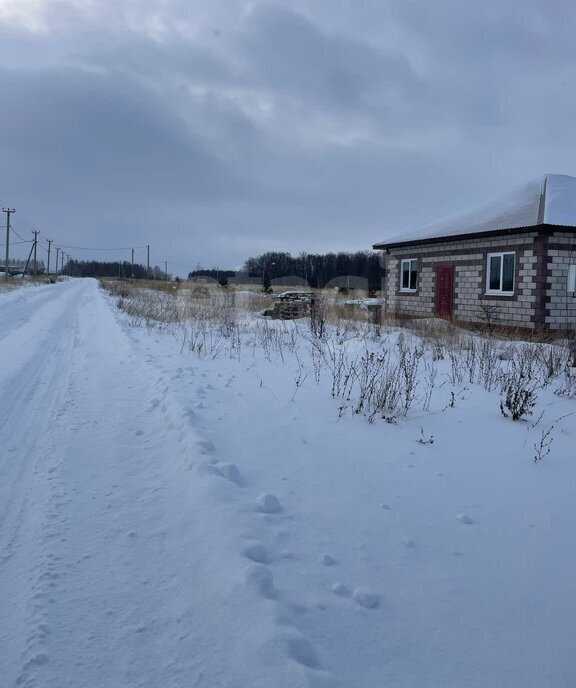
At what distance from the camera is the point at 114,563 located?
2.56 m

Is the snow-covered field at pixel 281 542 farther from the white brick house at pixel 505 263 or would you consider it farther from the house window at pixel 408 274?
the house window at pixel 408 274

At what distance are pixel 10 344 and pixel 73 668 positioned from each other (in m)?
9.01

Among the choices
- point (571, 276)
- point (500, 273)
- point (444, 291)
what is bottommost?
point (444, 291)

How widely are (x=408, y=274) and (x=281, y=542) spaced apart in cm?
1813

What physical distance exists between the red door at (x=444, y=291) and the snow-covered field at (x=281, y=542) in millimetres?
11580

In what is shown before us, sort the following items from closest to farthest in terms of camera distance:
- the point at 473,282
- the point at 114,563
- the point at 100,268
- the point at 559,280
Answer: the point at 114,563, the point at 559,280, the point at 473,282, the point at 100,268

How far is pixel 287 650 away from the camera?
77.4 inches

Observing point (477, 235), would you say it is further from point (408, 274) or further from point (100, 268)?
point (100, 268)

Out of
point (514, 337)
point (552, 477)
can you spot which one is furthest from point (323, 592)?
point (514, 337)

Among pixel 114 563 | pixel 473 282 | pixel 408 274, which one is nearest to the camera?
pixel 114 563

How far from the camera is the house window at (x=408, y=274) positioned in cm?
1936

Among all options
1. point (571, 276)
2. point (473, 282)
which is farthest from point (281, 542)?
point (473, 282)

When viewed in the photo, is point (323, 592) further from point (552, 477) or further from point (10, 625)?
point (552, 477)

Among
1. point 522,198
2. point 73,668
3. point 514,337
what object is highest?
point 522,198
